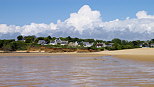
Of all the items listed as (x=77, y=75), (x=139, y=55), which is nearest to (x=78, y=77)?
(x=77, y=75)

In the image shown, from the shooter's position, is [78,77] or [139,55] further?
[139,55]

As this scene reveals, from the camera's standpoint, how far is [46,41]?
168m

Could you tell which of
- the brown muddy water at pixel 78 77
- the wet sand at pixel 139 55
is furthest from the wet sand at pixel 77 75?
the wet sand at pixel 139 55

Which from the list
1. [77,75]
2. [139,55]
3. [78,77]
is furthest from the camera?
[139,55]

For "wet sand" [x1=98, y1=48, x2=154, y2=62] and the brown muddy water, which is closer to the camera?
the brown muddy water

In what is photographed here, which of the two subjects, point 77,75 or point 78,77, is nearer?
point 78,77

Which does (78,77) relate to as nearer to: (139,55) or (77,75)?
(77,75)

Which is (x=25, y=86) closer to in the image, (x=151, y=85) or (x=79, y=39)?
(x=151, y=85)


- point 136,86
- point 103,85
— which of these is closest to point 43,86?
point 103,85

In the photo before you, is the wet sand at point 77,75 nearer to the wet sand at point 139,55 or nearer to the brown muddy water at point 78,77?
the brown muddy water at point 78,77

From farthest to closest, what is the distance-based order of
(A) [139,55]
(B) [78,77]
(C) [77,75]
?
1. (A) [139,55]
2. (C) [77,75]
3. (B) [78,77]

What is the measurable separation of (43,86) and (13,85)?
5.29 feet

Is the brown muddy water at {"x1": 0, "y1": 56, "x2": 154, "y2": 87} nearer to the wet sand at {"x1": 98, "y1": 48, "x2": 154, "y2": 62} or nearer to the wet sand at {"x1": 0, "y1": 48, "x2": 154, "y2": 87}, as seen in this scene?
the wet sand at {"x1": 0, "y1": 48, "x2": 154, "y2": 87}

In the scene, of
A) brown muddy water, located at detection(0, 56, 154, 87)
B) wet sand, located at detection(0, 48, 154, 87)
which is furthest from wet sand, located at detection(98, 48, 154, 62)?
brown muddy water, located at detection(0, 56, 154, 87)
